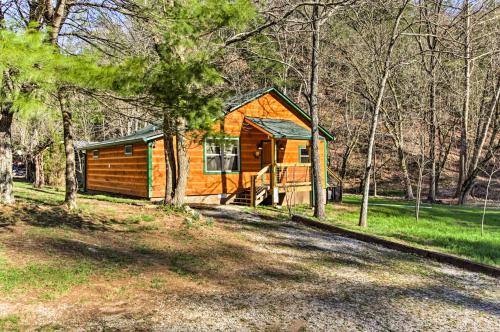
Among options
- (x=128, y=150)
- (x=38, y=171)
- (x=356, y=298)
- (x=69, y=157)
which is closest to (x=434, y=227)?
(x=356, y=298)

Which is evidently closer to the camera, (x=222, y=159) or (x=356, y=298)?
(x=356, y=298)

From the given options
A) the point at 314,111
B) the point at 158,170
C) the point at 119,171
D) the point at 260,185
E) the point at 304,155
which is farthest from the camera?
the point at 304,155

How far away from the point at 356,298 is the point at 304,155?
1345cm

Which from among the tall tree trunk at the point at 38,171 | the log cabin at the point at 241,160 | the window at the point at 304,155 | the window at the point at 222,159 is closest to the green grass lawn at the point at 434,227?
the log cabin at the point at 241,160

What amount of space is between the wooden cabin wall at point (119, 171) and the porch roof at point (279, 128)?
4385mm

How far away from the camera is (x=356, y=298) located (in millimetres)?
5566

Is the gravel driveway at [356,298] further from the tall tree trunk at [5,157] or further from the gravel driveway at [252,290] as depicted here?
the tall tree trunk at [5,157]

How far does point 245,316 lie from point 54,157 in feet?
67.4

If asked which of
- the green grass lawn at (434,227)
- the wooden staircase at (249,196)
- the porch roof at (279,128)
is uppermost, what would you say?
the porch roof at (279,128)

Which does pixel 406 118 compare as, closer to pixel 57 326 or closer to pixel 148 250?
pixel 148 250

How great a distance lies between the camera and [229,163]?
1686 cm

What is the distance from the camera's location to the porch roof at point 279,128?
1582 cm

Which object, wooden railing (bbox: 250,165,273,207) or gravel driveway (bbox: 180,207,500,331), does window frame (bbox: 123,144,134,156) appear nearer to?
wooden railing (bbox: 250,165,273,207)

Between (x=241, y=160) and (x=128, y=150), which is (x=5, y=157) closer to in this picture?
(x=128, y=150)
